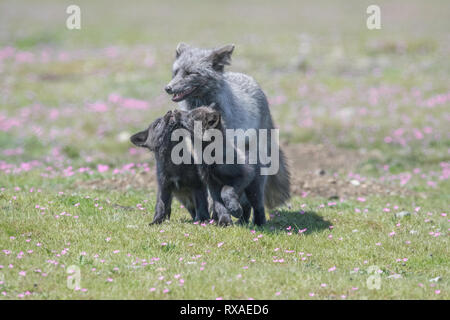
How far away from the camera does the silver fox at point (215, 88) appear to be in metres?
10.4

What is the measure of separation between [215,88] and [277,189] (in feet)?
8.14

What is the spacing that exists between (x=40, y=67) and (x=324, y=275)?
83.7 ft

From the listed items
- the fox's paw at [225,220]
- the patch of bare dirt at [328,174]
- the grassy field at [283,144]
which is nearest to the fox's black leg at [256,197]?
the grassy field at [283,144]

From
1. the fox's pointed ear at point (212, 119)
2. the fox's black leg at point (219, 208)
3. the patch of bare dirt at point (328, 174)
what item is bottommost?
the patch of bare dirt at point (328, 174)

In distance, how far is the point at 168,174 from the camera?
10000 millimetres

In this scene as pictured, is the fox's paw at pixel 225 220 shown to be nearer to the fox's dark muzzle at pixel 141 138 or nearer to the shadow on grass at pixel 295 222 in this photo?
the shadow on grass at pixel 295 222

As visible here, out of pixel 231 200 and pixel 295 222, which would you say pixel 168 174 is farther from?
pixel 295 222

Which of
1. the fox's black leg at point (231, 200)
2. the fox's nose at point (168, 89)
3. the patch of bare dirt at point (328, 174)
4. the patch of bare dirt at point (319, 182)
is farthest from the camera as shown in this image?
the patch of bare dirt at point (328, 174)

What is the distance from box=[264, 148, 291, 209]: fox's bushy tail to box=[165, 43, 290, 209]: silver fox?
0.61 meters

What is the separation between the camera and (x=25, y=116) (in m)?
23.4

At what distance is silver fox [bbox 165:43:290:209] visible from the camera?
10406mm

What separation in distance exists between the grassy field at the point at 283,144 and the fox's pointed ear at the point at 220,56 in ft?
8.88

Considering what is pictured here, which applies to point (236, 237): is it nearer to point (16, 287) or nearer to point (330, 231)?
point (330, 231)

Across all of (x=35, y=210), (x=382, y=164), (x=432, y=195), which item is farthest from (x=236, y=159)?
(x=382, y=164)
